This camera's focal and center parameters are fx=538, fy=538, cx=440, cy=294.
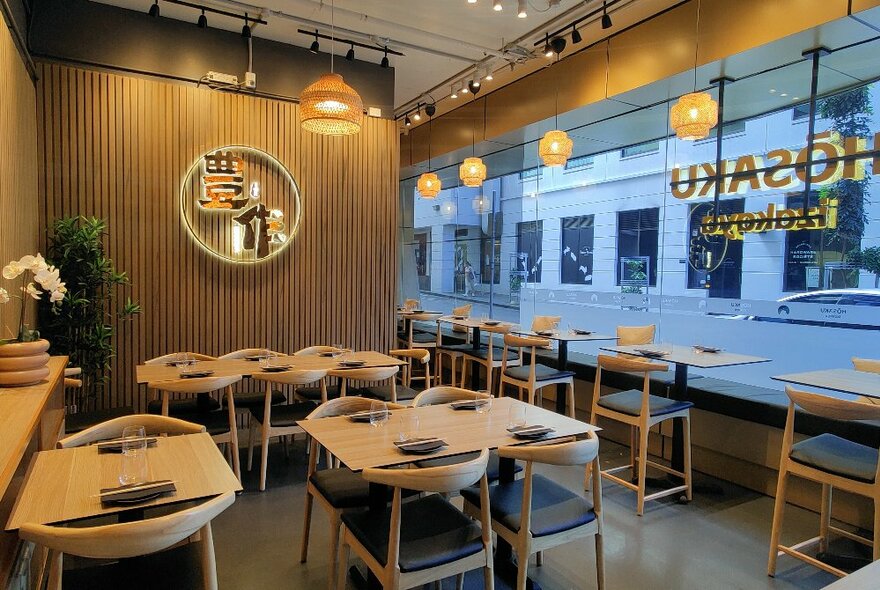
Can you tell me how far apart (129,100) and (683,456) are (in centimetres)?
553

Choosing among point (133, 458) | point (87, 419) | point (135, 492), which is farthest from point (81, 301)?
point (135, 492)

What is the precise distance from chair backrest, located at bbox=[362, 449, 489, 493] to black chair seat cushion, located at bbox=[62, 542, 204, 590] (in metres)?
0.68

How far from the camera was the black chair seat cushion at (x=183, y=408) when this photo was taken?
13.2 ft

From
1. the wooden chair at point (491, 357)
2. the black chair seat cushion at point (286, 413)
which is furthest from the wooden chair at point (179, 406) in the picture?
the wooden chair at point (491, 357)

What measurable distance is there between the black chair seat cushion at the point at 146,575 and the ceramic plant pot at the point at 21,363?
1.03 metres

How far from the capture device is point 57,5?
4.74m

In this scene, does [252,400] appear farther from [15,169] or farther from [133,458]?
[133,458]

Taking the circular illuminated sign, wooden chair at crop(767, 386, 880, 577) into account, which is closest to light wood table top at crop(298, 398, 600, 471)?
wooden chair at crop(767, 386, 880, 577)

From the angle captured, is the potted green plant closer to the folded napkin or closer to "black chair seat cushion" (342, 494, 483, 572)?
the folded napkin

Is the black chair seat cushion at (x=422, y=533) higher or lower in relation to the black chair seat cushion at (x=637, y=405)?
lower

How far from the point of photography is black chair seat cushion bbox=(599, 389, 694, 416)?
3801 mm

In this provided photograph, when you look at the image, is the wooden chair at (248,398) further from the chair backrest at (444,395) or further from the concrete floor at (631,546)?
the chair backrest at (444,395)

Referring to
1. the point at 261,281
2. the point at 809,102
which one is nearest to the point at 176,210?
the point at 261,281

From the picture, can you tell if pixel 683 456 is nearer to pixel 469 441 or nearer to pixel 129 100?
pixel 469 441
